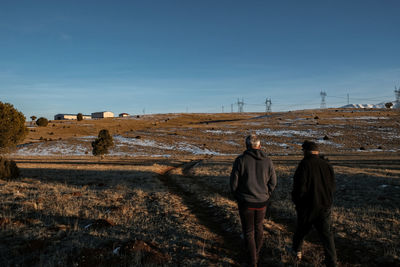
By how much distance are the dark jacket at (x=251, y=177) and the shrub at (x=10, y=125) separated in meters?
31.8

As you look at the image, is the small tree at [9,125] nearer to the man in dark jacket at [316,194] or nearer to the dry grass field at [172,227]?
the dry grass field at [172,227]

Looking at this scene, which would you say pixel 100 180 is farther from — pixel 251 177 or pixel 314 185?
pixel 314 185

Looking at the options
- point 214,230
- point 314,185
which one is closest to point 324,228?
point 314,185

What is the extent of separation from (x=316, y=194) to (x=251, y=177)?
1.41 metres

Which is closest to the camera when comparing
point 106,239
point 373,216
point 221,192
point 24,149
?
point 106,239

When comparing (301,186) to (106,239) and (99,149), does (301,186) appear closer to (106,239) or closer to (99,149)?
(106,239)

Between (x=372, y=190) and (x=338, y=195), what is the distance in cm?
199

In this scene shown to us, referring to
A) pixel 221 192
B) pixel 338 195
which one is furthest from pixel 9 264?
pixel 338 195

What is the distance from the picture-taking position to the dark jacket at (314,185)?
5.05 m

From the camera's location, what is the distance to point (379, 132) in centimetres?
6353

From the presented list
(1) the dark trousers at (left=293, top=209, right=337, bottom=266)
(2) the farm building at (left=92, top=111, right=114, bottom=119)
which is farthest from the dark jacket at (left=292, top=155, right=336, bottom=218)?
(2) the farm building at (left=92, top=111, right=114, bottom=119)

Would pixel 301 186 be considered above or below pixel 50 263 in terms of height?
above

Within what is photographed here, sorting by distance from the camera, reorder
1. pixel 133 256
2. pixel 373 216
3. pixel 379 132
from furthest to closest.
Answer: pixel 379 132 → pixel 373 216 → pixel 133 256

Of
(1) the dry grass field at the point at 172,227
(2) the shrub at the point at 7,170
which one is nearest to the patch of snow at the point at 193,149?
(1) the dry grass field at the point at 172,227
